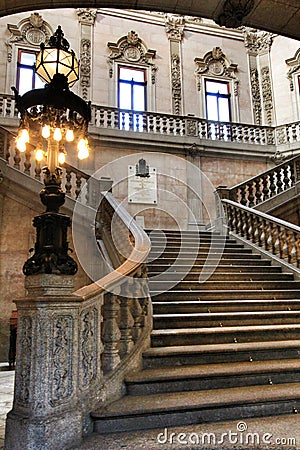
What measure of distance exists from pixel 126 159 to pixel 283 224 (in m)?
5.34

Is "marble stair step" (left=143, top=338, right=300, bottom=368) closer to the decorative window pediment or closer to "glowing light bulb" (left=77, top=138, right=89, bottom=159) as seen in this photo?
"glowing light bulb" (left=77, top=138, right=89, bottom=159)

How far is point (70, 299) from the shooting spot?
2.77m

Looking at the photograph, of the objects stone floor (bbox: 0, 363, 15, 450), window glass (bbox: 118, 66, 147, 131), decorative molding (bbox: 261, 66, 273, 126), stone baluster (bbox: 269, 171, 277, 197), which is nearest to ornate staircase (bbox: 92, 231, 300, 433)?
stone floor (bbox: 0, 363, 15, 450)

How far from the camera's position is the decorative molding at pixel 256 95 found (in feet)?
42.9

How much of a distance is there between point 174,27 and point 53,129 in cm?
1146

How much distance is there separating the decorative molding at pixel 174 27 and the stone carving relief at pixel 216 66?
104 centimetres

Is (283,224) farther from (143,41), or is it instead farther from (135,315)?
(143,41)

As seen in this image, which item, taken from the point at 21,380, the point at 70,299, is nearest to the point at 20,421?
the point at 21,380

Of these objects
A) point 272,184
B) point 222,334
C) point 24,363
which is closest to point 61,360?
point 24,363

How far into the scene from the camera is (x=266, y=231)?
23.8ft

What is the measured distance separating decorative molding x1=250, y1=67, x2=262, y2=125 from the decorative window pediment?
0.63 meters

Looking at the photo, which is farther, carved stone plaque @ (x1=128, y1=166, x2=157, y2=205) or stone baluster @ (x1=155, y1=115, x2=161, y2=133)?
stone baluster @ (x1=155, y1=115, x2=161, y2=133)

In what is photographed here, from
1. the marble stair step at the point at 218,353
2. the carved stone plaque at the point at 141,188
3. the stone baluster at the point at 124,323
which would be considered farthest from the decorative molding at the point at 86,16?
the marble stair step at the point at 218,353

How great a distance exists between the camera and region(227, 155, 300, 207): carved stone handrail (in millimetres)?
8711
